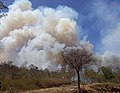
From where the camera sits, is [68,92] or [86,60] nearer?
[68,92]

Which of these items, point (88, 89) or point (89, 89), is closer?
point (88, 89)

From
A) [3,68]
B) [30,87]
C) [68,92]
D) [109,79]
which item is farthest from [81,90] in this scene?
[3,68]

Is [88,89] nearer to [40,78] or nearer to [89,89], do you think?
[89,89]

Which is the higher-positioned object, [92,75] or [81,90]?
[92,75]

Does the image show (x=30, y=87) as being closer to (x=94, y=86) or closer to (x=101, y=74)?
(x=94, y=86)

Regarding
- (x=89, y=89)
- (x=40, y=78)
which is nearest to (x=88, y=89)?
(x=89, y=89)

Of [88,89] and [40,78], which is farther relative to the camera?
[40,78]

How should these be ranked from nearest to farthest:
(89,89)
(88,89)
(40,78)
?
(88,89) → (89,89) → (40,78)

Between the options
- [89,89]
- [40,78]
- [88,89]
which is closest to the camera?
[88,89]

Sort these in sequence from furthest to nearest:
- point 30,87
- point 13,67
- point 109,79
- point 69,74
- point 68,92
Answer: point 13,67 → point 69,74 → point 109,79 → point 30,87 → point 68,92

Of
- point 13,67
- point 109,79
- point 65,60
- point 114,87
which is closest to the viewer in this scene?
point 65,60

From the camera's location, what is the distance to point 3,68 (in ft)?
366

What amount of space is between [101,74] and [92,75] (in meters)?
3.40

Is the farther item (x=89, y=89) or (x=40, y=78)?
(x=40, y=78)
